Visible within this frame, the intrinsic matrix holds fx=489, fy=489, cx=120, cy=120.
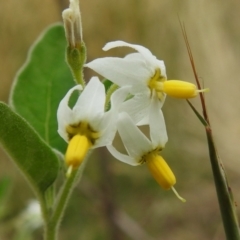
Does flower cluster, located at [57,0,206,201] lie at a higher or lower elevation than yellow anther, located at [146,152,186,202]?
higher

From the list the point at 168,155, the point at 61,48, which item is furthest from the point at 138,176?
the point at 61,48

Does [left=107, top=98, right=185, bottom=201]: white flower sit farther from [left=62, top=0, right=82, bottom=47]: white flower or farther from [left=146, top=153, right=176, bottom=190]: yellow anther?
[left=62, top=0, right=82, bottom=47]: white flower

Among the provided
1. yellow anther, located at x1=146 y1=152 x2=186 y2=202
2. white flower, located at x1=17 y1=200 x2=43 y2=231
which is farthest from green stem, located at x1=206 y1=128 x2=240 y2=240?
white flower, located at x1=17 y1=200 x2=43 y2=231

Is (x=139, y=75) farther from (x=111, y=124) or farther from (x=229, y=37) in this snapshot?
(x=229, y=37)

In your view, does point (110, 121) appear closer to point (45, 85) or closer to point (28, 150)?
point (28, 150)

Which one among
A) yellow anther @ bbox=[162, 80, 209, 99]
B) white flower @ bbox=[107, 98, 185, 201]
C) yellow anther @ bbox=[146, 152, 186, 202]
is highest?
yellow anther @ bbox=[162, 80, 209, 99]

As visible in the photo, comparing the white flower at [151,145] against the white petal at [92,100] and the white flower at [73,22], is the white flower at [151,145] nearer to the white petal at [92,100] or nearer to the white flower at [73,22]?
the white petal at [92,100]
